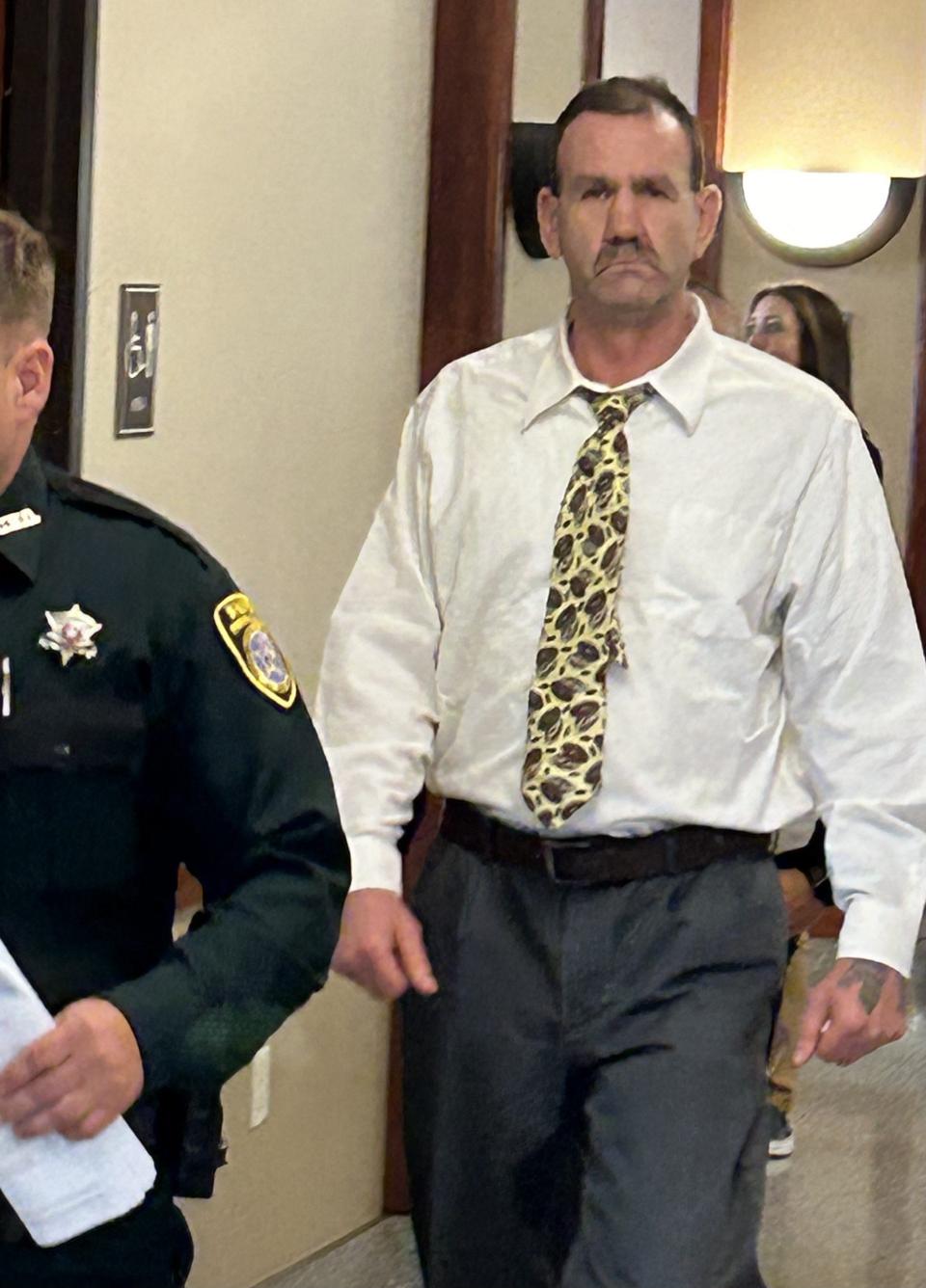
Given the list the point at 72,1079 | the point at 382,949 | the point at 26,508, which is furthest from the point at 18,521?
the point at 382,949

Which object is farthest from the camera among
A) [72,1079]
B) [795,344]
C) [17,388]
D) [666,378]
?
[795,344]

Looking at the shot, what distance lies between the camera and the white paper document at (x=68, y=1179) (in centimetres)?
152

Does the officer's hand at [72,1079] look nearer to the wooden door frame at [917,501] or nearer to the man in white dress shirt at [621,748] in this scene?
the man in white dress shirt at [621,748]

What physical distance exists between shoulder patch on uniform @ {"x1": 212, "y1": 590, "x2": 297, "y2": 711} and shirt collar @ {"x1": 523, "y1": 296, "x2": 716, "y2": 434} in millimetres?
898

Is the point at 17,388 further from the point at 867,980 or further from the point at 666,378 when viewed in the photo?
the point at 867,980

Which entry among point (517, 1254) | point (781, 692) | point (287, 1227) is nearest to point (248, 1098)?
point (287, 1227)

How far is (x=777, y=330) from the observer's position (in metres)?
4.14

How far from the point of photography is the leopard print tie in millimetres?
2389

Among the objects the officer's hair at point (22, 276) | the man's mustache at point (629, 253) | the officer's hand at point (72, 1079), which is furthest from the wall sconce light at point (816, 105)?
the officer's hand at point (72, 1079)

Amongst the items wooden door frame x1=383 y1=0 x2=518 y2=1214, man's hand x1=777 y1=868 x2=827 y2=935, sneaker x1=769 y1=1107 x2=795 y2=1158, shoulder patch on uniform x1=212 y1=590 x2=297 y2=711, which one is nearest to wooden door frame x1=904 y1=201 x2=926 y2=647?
sneaker x1=769 y1=1107 x2=795 y2=1158

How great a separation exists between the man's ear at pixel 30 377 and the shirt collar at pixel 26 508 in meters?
0.06

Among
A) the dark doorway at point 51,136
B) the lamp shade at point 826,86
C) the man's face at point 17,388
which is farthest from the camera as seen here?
the lamp shade at point 826,86

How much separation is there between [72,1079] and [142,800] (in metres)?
0.24

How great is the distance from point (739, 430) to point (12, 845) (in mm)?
1144
